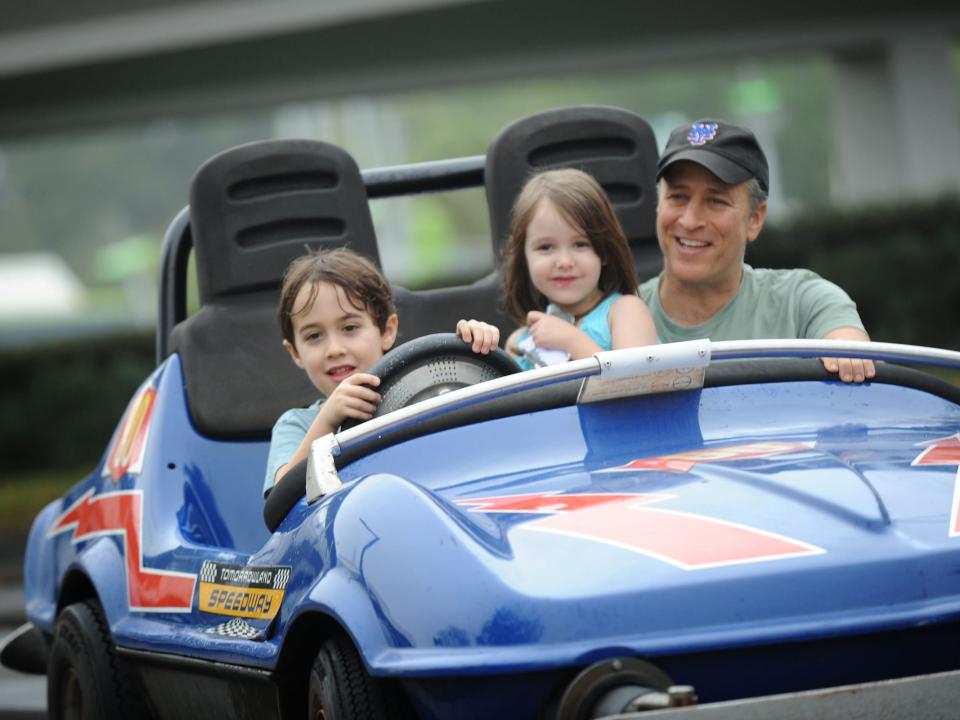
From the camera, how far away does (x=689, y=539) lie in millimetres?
2842

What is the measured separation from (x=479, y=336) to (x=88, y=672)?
62.8 inches

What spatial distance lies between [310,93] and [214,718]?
16.2 metres

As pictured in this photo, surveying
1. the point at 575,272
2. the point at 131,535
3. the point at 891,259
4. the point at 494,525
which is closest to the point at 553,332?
A: the point at 575,272

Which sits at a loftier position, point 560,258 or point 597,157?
point 597,157

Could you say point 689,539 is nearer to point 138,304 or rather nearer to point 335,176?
point 335,176

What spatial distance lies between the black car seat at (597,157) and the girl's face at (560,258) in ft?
2.64

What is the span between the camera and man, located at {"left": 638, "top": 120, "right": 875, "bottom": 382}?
4.19 m

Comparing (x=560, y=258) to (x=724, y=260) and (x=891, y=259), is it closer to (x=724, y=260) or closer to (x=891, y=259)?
(x=724, y=260)

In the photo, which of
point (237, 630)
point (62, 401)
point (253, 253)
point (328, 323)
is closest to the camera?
point (237, 630)

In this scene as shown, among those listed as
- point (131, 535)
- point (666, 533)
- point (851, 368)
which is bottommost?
point (131, 535)

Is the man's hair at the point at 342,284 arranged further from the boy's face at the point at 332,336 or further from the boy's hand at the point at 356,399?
the boy's hand at the point at 356,399

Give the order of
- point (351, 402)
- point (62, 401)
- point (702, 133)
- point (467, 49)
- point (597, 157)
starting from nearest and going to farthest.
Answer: point (351, 402), point (702, 133), point (597, 157), point (62, 401), point (467, 49)

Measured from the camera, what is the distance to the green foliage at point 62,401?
51.5 ft

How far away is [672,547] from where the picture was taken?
9.26 ft
